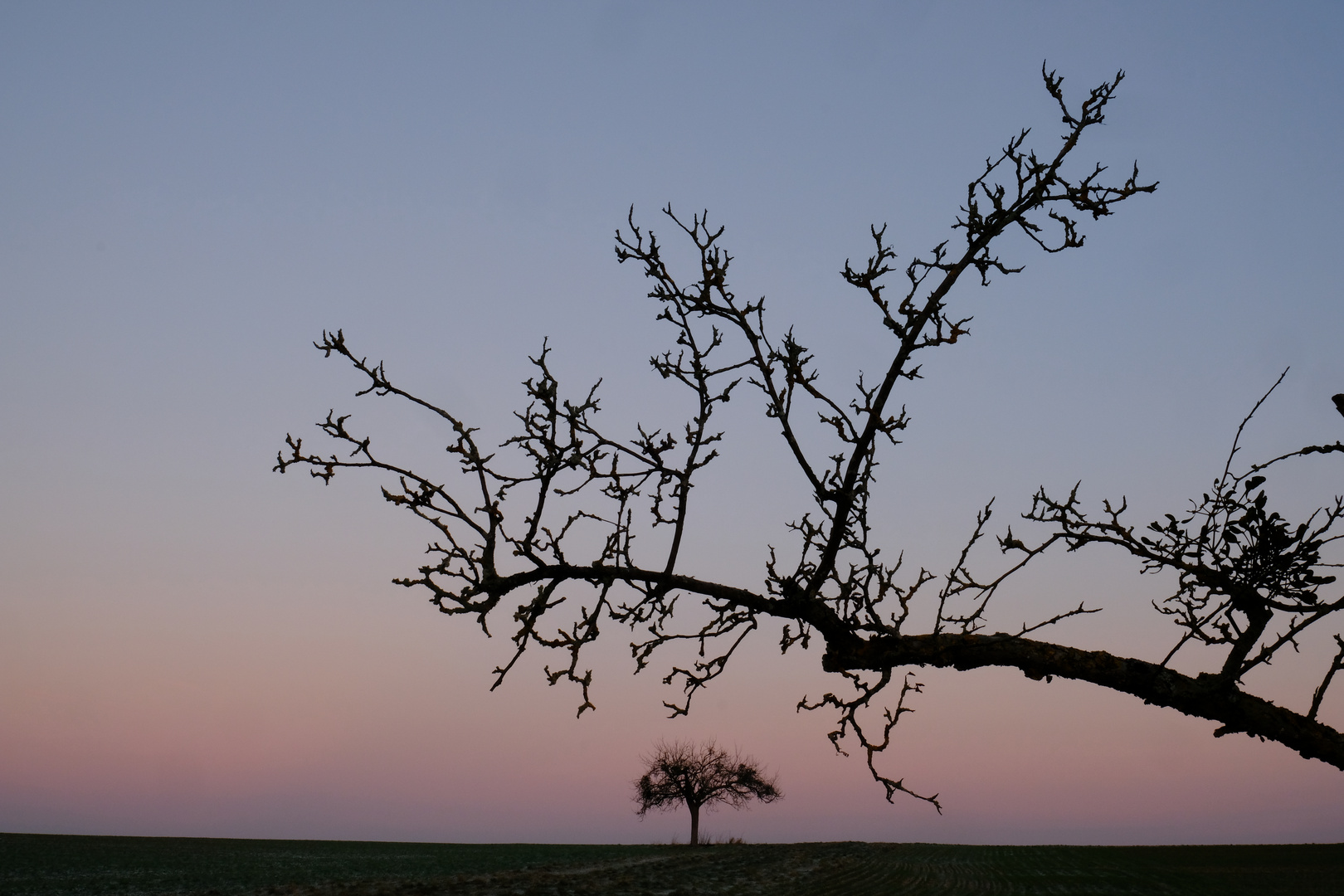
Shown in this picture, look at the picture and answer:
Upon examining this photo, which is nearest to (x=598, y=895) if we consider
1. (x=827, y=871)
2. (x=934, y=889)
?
(x=934, y=889)

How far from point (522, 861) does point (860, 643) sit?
177 feet

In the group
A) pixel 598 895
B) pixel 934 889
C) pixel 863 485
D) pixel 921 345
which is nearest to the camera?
pixel 921 345

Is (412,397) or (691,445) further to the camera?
(691,445)

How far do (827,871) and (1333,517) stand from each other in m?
41.1

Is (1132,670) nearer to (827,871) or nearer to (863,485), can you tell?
(863,485)

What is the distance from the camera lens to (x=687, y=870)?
1638 inches

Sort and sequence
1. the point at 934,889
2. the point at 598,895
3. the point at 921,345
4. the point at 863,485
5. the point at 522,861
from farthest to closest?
the point at 522,861 → the point at 934,889 → the point at 598,895 → the point at 863,485 → the point at 921,345

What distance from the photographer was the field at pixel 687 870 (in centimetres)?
3456

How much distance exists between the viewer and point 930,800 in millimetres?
5688

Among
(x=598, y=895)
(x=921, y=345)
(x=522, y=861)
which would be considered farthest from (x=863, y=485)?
(x=522, y=861)

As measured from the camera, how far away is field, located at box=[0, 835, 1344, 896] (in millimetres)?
34562

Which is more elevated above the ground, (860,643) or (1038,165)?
(1038,165)

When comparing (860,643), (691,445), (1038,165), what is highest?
(1038,165)

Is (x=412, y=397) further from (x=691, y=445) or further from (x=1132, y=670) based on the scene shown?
(x=1132, y=670)
